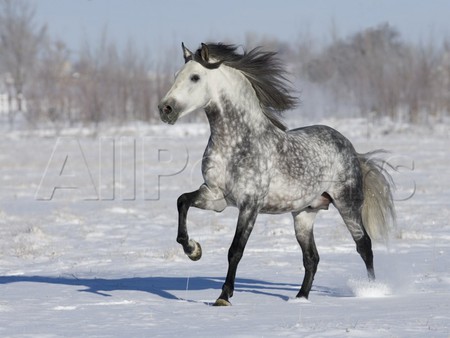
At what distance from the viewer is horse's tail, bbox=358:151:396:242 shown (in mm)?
7543

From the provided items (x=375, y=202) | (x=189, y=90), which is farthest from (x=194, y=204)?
(x=375, y=202)

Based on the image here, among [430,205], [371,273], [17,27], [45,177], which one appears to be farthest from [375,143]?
[17,27]

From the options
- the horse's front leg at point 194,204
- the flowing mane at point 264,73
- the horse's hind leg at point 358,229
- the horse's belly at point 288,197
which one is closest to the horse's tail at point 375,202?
the horse's hind leg at point 358,229

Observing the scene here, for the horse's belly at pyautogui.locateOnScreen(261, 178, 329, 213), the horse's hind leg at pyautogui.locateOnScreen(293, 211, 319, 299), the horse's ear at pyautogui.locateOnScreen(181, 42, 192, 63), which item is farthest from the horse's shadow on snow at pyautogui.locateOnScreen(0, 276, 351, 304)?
the horse's ear at pyautogui.locateOnScreen(181, 42, 192, 63)

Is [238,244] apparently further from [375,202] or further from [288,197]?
[375,202]

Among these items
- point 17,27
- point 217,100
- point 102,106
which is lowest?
point 217,100

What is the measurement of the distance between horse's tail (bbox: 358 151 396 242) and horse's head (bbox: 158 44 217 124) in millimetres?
1958

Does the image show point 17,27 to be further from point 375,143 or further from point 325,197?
point 325,197

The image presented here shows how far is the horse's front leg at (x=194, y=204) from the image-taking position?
617cm

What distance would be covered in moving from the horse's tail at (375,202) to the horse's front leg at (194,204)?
5.99 ft

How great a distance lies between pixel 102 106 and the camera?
1943 inches

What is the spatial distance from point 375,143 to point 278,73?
973 inches

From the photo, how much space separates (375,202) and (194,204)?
209 cm

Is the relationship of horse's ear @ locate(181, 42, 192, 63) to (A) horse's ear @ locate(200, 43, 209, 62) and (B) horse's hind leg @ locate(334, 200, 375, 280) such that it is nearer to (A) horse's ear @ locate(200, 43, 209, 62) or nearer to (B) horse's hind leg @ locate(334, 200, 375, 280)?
(A) horse's ear @ locate(200, 43, 209, 62)
